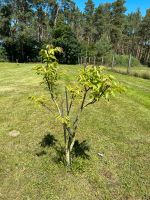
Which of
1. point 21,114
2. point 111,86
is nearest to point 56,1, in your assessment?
point 21,114

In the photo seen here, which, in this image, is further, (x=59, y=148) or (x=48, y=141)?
(x=48, y=141)

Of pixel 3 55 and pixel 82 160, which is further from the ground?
pixel 3 55

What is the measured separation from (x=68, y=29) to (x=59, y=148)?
2774cm

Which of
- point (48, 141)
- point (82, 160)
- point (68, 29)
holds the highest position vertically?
point (68, 29)

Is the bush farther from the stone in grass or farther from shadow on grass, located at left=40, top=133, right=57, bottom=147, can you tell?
shadow on grass, located at left=40, top=133, right=57, bottom=147

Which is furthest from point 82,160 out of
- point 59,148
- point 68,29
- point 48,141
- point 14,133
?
point 68,29

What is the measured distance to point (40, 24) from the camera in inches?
1738

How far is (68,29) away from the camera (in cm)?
3080

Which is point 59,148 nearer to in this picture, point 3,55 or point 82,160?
point 82,160

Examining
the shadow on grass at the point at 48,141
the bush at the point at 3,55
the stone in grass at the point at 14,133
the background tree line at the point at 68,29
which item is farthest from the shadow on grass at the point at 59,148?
the bush at the point at 3,55

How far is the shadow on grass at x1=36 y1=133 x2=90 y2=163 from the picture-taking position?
4.95m

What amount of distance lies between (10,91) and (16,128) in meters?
3.90

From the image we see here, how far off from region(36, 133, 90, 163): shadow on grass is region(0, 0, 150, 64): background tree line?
21.5 metres

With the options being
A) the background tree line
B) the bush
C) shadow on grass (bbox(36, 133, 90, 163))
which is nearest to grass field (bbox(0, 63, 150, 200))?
shadow on grass (bbox(36, 133, 90, 163))
